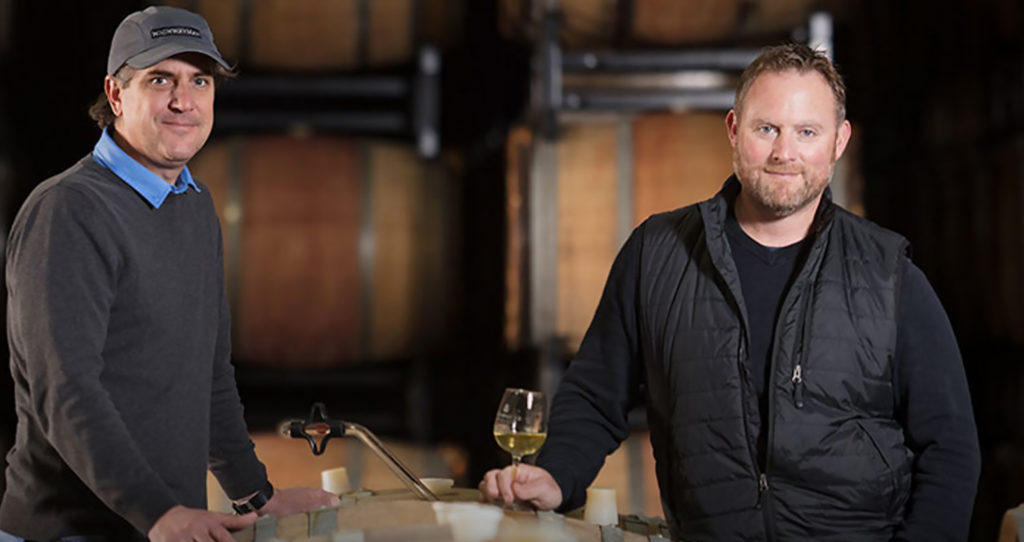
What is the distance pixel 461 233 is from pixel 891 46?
2.11 metres

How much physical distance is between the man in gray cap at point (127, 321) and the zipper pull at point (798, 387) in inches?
37.4

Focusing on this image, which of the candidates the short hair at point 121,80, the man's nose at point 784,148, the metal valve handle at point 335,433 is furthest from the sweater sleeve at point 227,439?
the man's nose at point 784,148

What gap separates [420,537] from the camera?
6.21ft

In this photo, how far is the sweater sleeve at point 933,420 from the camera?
229 centimetres

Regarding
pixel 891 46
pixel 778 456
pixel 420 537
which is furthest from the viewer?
pixel 891 46

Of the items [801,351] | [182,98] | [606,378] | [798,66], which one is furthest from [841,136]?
[182,98]

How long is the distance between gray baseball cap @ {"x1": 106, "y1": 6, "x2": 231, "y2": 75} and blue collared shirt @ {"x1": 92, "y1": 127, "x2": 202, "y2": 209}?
0.53ft

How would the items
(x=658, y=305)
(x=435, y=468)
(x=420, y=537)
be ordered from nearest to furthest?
(x=420, y=537) < (x=658, y=305) < (x=435, y=468)

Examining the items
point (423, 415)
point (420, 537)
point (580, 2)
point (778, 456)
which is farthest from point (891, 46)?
point (420, 537)

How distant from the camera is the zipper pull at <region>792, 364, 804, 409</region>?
2295 millimetres

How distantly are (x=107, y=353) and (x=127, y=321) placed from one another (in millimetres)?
68

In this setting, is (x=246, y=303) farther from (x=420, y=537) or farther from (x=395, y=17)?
(x=420, y=537)

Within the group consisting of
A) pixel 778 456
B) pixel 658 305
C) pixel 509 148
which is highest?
pixel 509 148

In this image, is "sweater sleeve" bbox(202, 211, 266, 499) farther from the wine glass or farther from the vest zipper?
the vest zipper
